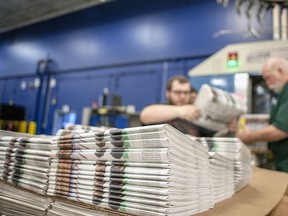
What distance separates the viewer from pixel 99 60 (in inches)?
251

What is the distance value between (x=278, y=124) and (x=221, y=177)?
1.16 metres

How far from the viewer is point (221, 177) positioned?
0.92m

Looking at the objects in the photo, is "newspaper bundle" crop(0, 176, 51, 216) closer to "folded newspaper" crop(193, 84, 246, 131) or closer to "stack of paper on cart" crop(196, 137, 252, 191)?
"stack of paper on cart" crop(196, 137, 252, 191)

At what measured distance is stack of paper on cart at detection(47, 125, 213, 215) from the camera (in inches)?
22.2

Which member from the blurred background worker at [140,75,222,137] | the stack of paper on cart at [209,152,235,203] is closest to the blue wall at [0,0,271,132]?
Answer: the blurred background worker at [140,75,222,137]

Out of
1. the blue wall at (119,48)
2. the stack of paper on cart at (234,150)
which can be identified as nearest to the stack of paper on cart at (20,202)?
the stack of paper on cart at (234,150)

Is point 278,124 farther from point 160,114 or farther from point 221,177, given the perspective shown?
point 221,177

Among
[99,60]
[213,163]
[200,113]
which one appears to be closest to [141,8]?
[99,60]

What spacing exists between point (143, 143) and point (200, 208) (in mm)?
267

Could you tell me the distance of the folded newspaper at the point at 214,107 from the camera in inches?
51.1

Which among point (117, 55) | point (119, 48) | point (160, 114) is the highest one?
point (119, 48)

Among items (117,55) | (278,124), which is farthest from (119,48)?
(278,124)

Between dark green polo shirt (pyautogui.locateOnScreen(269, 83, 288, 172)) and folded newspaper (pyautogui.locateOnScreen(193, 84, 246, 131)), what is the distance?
0.54 meters

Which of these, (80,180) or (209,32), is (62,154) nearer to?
(80,180)
